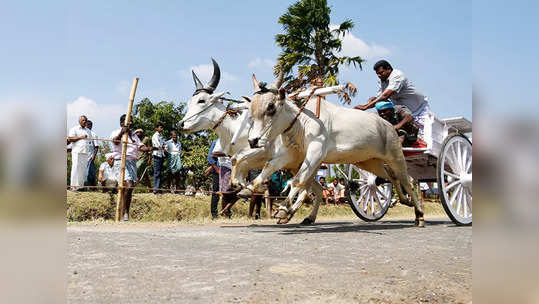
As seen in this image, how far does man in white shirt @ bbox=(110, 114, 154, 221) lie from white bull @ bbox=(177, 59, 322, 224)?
64.8 inches

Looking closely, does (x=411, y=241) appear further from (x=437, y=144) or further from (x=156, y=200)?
(x=156, y=200)

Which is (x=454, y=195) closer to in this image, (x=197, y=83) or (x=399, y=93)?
(x=399, y=93)

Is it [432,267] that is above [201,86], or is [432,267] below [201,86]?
below

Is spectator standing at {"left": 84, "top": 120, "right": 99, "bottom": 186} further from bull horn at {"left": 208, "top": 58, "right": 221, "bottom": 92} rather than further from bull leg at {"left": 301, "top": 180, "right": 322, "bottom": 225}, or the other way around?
bull leg at {"left": 301, "top": 180, "right": 322, "bottom": 225}

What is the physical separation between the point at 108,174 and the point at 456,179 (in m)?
6.58

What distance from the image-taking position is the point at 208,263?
3.35 metres

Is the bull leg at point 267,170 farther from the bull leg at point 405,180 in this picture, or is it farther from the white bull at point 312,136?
the bull leg at point 405,180

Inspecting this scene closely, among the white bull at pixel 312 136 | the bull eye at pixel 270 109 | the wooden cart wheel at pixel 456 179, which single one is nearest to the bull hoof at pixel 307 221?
the white bull at pixel 312 136

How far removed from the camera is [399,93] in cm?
771

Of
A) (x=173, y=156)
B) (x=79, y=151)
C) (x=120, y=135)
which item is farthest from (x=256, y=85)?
(x=173, y=156)
